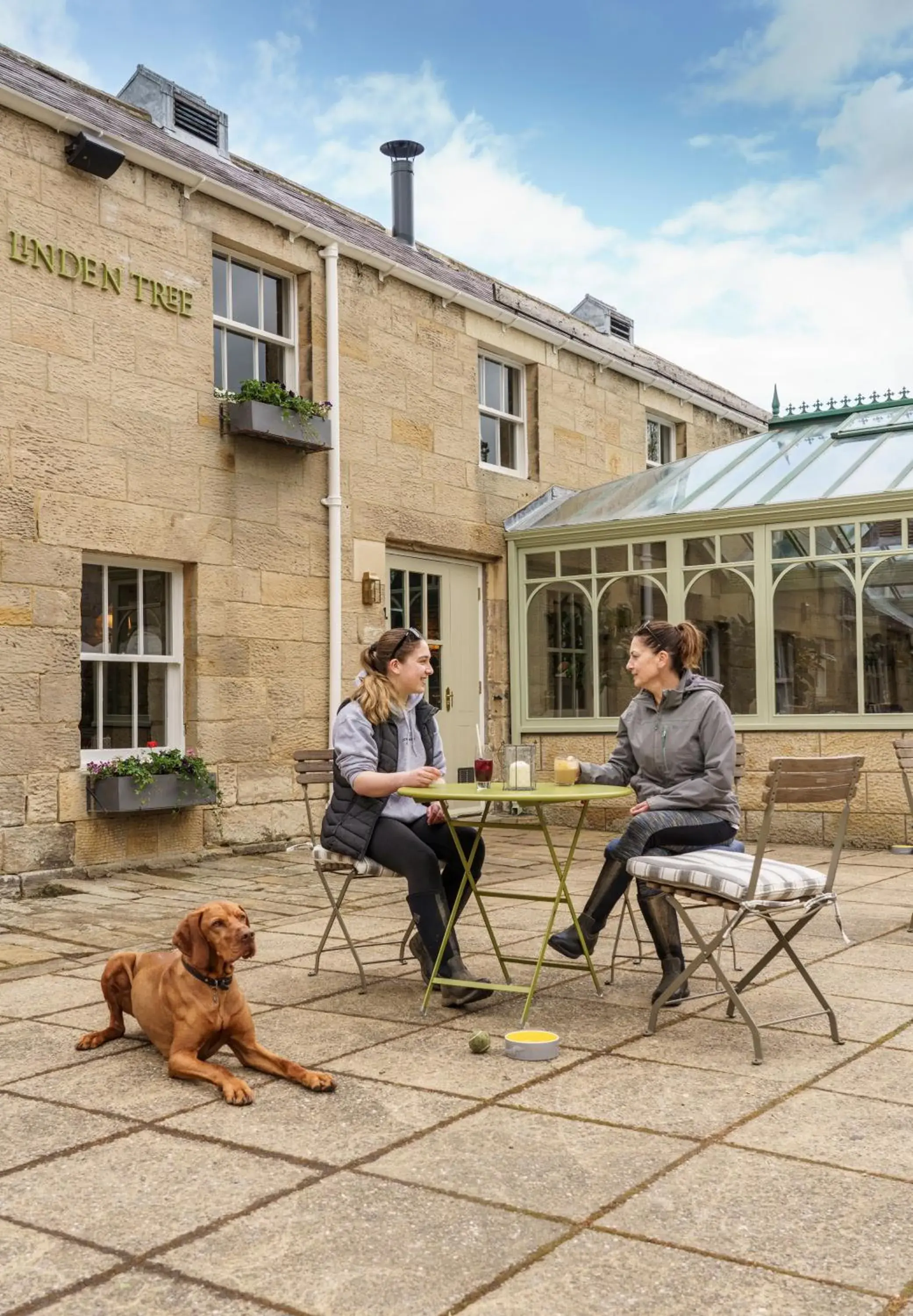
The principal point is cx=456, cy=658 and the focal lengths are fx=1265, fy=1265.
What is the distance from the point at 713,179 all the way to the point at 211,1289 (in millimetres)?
10498

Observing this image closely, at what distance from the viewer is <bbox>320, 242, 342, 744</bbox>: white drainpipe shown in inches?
373

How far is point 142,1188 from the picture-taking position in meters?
2.78

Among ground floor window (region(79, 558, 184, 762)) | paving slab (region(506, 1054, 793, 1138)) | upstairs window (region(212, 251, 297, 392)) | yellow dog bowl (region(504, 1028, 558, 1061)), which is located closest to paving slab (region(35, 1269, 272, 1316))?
paving slab (region(506, 1054, 793, 1138))

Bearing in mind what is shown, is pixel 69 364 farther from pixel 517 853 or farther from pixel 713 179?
pixel 713 179

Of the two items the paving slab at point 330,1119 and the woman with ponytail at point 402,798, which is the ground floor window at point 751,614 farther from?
the paving slab at point 330,1119

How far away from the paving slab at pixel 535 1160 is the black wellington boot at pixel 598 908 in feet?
4.64

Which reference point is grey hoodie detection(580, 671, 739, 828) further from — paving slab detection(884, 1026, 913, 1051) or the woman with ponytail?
paving slab detection(884, 1026, 913, 1051)

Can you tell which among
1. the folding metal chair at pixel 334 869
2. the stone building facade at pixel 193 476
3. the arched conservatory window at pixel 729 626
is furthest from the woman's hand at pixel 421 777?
the arched conservatory window at pixel 729 626

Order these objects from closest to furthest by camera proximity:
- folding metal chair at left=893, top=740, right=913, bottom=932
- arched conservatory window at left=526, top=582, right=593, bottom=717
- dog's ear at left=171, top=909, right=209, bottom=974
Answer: dog's ear at left=171, top=909, right=209, bottom=974 < folding metal chair at left=893, top=740, right=913, bottom=932 < arched conservatory window at left=526, top=582, right=593, bottom=717

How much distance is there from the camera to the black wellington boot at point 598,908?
461 cm

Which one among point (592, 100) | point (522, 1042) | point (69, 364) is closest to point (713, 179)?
point (592, 100)

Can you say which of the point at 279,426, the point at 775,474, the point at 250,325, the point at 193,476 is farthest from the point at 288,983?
the point at 775,474

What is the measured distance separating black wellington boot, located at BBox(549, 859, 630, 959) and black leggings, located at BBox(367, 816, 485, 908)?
16.1 inches

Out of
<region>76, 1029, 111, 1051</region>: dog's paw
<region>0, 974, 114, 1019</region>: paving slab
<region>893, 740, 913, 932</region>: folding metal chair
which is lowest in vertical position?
<region>0, 974, 114, 1019</region>: paving slab
